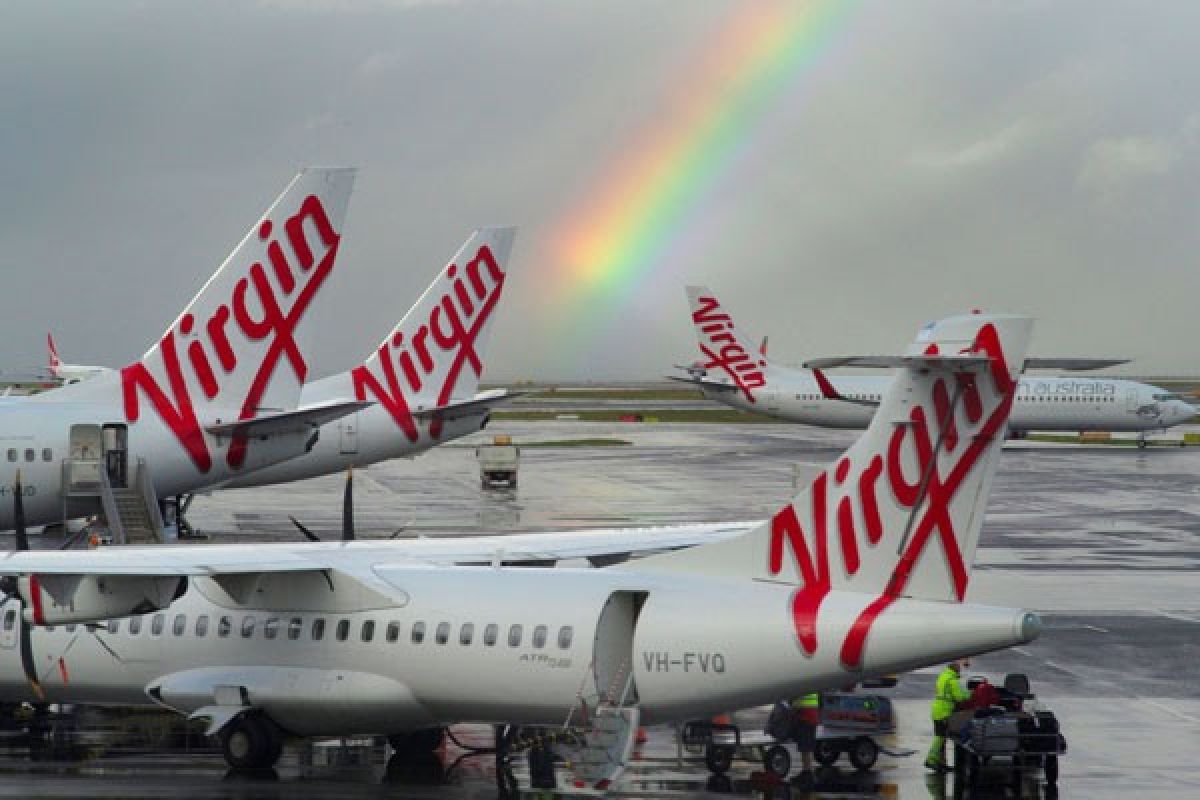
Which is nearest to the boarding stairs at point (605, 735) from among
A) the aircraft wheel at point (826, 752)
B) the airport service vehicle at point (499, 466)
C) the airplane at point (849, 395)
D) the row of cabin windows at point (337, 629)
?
the row of cabin windows at point (337, 629)

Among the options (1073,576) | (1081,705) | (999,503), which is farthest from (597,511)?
(1081,705)

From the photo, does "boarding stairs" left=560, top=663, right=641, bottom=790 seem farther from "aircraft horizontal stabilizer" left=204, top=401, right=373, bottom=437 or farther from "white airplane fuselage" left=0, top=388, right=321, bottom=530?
"white airplane fuselage" left=0, top=388, right=321, bottom=530

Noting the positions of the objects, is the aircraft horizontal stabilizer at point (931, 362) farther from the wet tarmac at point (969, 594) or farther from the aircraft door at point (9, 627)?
the aircraft door at point (9, 627)

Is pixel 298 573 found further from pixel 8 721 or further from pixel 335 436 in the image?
pixel 335 436

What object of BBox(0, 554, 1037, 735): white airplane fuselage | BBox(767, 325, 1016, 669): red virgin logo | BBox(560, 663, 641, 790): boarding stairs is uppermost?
BBox(767, 325, 1016, 669): red virgin logo

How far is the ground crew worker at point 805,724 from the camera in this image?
2755cm

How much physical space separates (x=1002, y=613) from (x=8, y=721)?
17.4m

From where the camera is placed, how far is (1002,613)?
23609 millimetres

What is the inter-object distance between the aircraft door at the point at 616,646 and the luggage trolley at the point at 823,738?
8.91 ft

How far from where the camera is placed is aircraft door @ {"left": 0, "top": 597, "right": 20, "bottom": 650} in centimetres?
2922

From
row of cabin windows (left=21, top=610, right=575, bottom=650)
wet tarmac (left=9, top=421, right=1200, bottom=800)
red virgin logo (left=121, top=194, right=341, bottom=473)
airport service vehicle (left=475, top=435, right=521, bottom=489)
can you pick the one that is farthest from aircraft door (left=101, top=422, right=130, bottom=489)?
airport service vehicle (left=475, top=435, right=521, bottom=489)

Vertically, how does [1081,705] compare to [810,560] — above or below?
below

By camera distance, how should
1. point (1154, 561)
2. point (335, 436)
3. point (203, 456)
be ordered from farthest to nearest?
point (335, 436)
point (1154, 561)
point (203, 456)

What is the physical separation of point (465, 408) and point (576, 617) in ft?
112
